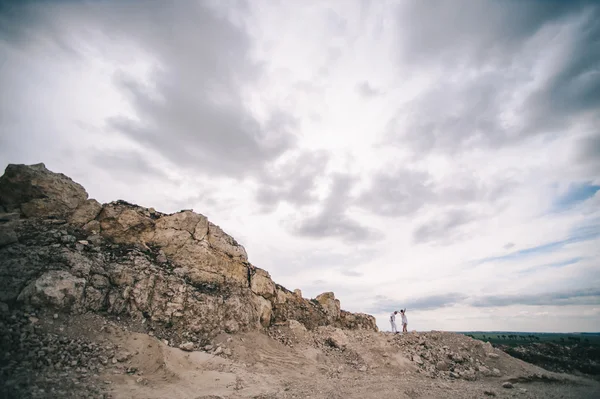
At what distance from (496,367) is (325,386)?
44.3ft

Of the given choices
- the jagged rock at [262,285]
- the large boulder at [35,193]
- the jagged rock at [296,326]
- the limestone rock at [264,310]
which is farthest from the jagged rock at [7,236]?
the jagged rock at [296,326]

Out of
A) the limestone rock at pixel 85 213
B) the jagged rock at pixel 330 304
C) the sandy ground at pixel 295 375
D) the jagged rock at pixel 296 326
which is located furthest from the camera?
the jagged rock at pixel 330 304

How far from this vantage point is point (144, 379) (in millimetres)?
10031

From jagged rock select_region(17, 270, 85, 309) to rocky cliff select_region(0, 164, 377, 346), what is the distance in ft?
0.11

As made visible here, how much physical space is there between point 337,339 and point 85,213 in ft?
60.1

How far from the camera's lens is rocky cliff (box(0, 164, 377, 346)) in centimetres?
1186

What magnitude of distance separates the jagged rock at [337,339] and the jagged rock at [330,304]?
13.1 ft

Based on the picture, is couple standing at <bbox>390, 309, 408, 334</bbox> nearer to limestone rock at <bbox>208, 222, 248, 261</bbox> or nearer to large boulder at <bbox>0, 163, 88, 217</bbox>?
limestone rock at <bbox>208, 222, 248, 261</bbox>

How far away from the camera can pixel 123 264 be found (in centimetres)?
1448

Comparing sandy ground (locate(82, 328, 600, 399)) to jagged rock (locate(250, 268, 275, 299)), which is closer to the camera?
sandy ground (locate(82, 328, 600, 399))

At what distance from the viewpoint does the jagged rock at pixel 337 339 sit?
1833 centimetres

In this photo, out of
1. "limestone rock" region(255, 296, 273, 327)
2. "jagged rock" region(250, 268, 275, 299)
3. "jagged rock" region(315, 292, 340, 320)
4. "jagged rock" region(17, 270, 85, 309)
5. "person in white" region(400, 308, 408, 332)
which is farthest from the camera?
"jagged rock" region(315, 292, 340, 320)

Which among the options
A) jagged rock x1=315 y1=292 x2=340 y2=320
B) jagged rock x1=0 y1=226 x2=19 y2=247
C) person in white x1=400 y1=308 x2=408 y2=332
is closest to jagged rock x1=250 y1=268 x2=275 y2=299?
jagged rock x1=315 y1=292 x2=340 y2=320

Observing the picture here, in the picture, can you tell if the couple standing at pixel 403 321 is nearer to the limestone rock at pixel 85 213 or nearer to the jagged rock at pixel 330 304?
the jagged rock at pixel 330 304
